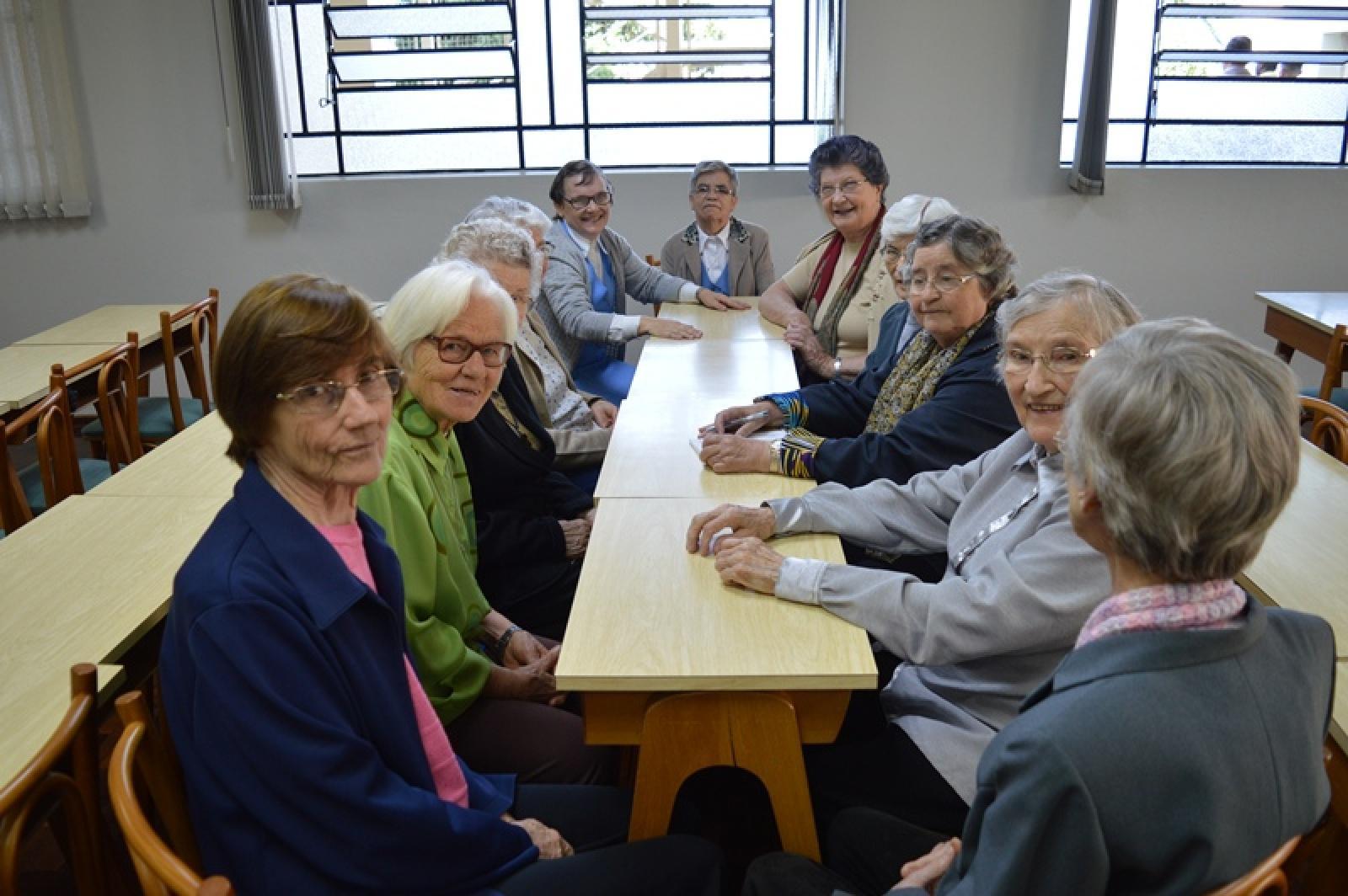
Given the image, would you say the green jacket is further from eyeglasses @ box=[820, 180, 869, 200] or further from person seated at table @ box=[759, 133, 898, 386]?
eyeglasses @ box=[820, 180, 869, 200]

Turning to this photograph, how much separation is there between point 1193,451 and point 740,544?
1045 millimetres

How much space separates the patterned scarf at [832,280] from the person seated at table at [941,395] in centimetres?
120

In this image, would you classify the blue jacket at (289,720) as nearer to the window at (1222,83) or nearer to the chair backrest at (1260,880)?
the chair backrest at (1260,880)

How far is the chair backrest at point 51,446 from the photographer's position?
270 centimetres

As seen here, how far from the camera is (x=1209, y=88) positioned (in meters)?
5.72

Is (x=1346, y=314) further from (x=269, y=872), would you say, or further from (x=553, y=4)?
(x=269, y=872)

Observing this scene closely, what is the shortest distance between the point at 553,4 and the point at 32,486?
3.52 meters

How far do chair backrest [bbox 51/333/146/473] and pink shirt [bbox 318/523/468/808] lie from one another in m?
1.86

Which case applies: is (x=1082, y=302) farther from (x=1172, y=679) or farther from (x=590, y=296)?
(x=590, y=296)

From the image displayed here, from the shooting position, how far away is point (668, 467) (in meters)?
2.54

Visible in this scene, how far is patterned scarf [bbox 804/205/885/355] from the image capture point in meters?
3.79

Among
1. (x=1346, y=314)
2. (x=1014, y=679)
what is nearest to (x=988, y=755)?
(x=1014, y=679)

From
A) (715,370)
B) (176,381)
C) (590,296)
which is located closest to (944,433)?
(715,370)

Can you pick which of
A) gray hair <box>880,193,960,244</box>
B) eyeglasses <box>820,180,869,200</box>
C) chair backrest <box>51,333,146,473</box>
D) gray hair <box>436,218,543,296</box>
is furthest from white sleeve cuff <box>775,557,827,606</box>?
eyeglasses <box>820,180,869,200</box>
